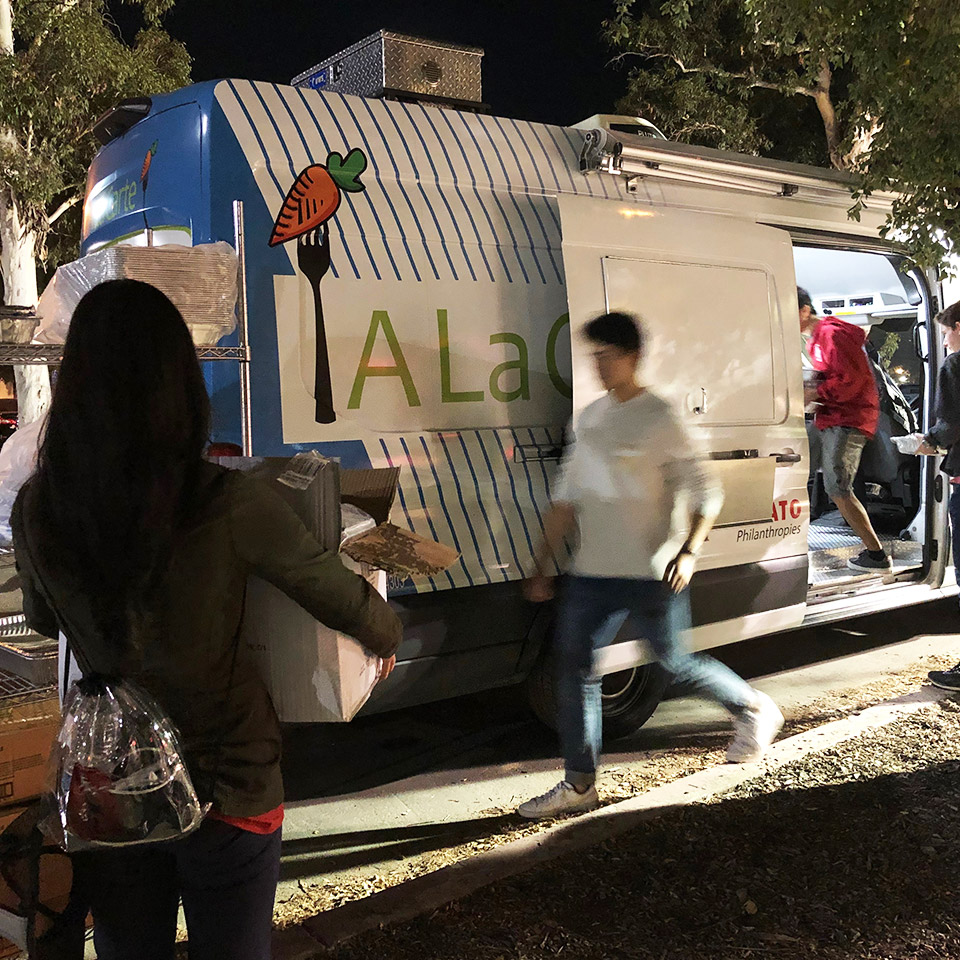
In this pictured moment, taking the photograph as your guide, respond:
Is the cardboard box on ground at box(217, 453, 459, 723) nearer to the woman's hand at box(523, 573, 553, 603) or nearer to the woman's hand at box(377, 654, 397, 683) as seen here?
the woman's hand at box(377, 654, 397, 683)

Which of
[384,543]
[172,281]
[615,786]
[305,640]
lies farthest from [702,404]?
[305,640]

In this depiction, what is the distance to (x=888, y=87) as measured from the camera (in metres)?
5.64

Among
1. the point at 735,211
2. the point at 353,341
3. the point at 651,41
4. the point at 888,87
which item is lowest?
the point at 353,341

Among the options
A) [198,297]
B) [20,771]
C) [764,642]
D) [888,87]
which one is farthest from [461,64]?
[764,642]

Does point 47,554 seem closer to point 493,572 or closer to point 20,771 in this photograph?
point 20,771

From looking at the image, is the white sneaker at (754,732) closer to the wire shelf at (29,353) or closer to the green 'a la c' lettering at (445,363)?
the green 'a la c' lettering at (445,363)

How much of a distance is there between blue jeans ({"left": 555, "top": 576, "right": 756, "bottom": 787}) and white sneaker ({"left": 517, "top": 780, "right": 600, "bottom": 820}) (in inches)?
1.5

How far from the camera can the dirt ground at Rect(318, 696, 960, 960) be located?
2793 mm

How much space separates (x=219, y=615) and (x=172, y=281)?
1611 millimetres

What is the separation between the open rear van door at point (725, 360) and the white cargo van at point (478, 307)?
0.03ft

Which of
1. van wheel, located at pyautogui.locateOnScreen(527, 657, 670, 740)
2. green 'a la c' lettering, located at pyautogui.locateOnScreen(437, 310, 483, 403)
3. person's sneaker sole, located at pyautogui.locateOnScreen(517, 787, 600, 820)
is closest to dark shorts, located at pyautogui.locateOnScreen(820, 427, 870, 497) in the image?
van wheel, located at pyautogui.locateOnScreen(527, 657, 670, 740)

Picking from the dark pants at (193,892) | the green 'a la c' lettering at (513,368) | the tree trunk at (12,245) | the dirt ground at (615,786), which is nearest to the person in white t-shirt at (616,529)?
the dirt ground at (615,786)

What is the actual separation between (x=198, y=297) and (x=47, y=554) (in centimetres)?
155

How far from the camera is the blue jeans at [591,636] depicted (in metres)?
3.65
